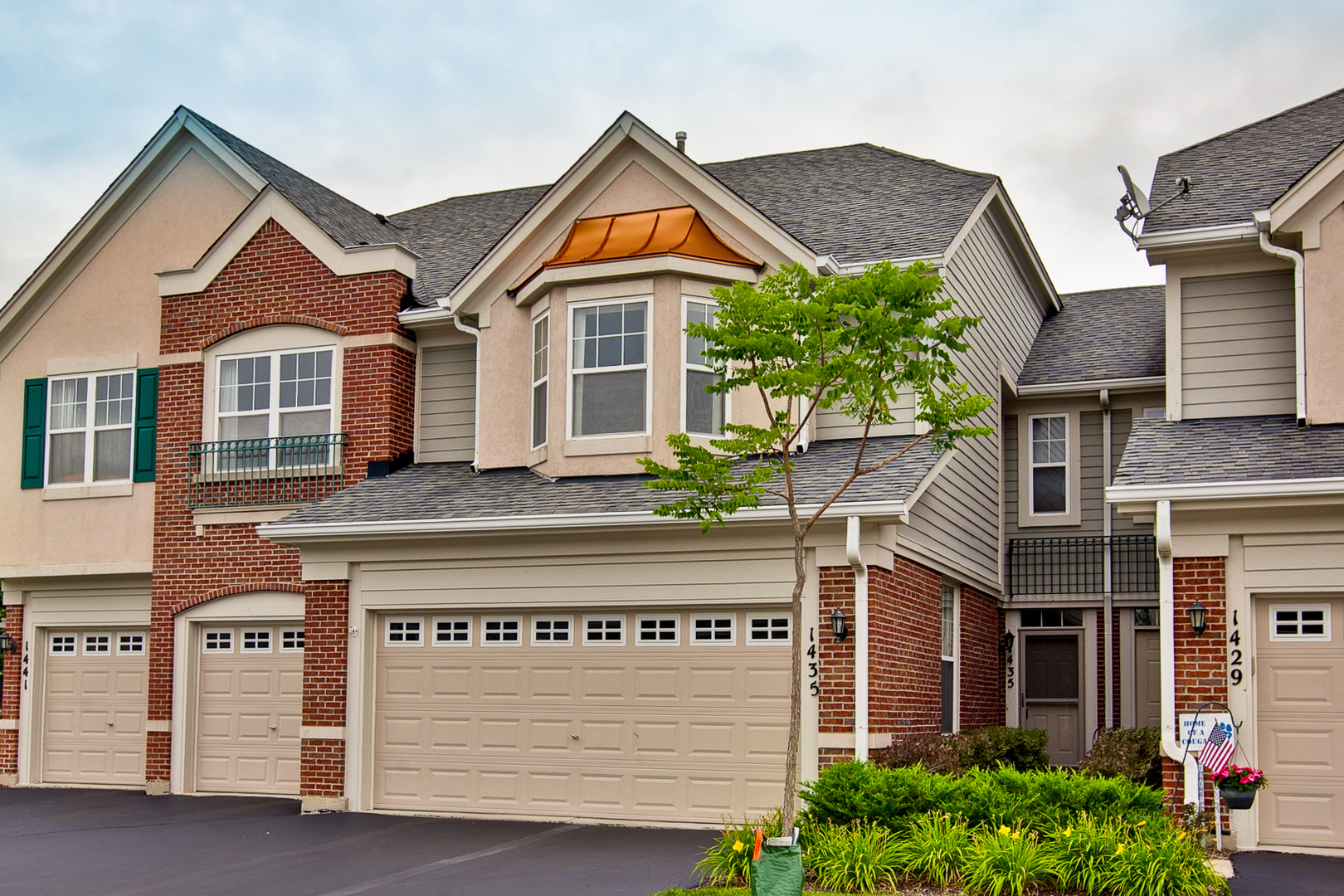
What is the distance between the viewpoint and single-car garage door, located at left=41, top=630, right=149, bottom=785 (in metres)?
18.8

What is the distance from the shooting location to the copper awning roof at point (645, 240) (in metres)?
15.7

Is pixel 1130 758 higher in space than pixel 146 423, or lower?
lower

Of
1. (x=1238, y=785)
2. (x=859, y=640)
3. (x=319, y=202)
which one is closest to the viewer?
(x=1238, y=785)

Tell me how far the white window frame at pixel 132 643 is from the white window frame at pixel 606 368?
7.31 m

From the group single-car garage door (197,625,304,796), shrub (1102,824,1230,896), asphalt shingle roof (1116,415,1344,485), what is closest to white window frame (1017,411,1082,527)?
asphalt shingle roof (1116,415,1344,485)

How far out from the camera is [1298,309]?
45.8 feet

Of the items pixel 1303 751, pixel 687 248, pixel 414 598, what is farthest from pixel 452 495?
pixel 1303 751

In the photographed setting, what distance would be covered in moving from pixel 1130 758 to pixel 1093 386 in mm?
6639

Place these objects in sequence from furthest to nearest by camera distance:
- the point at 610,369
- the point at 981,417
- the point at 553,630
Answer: the point at 981,417
the point at 610,369
the point at 553,630

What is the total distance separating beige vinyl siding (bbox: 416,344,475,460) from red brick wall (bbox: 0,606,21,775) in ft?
22.4

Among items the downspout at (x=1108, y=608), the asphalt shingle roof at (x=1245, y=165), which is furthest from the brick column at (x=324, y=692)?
the asphalt shingle roof at (x=1245, y=165)

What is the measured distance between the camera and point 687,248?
1566 cm

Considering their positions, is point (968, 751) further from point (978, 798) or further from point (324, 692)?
point (324, 692)

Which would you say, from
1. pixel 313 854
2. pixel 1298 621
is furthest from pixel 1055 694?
pixel 313 854
